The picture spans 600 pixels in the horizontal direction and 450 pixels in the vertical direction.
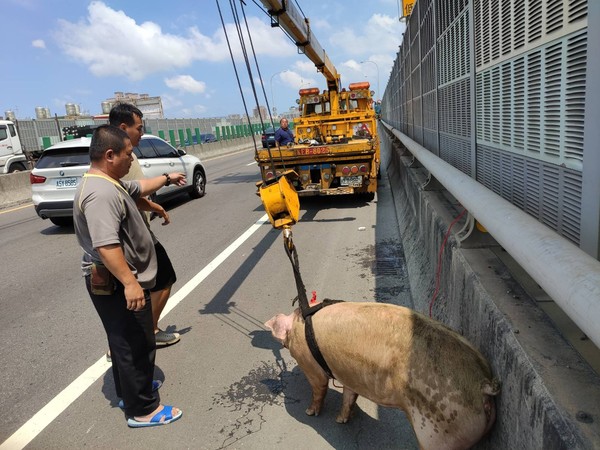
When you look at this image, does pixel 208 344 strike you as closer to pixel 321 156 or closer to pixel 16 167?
pixel 321 156

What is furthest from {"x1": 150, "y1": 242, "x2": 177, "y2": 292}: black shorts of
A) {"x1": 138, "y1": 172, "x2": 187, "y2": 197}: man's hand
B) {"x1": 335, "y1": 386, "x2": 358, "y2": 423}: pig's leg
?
{"x1": 335, "y1": 386, "x2": 358, "y2": 423}: pig's leg

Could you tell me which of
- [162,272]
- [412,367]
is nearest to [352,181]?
[162,272]

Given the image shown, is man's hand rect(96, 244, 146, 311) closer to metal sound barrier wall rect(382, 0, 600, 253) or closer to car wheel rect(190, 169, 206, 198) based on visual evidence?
metal sound barrier wall rect(382, 0, 600, 253)

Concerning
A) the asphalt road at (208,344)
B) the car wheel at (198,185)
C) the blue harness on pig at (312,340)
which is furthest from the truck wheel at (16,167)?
the blue harness on pig at (312,340)

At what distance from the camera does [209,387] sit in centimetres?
360

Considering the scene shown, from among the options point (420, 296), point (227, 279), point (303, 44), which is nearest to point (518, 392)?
point (420, 296)

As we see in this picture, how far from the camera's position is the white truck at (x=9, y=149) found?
19.8 m

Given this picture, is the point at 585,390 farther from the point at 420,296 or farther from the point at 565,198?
the point at 420,296

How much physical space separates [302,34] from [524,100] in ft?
28.9

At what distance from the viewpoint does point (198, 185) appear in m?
13.2

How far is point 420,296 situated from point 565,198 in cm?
229

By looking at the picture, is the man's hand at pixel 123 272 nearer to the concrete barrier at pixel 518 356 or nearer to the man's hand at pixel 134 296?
the man's hand at pixel 134 296

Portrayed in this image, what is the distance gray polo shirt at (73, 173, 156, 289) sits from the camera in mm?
2848

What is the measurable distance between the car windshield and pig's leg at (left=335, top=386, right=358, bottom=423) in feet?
26.4
